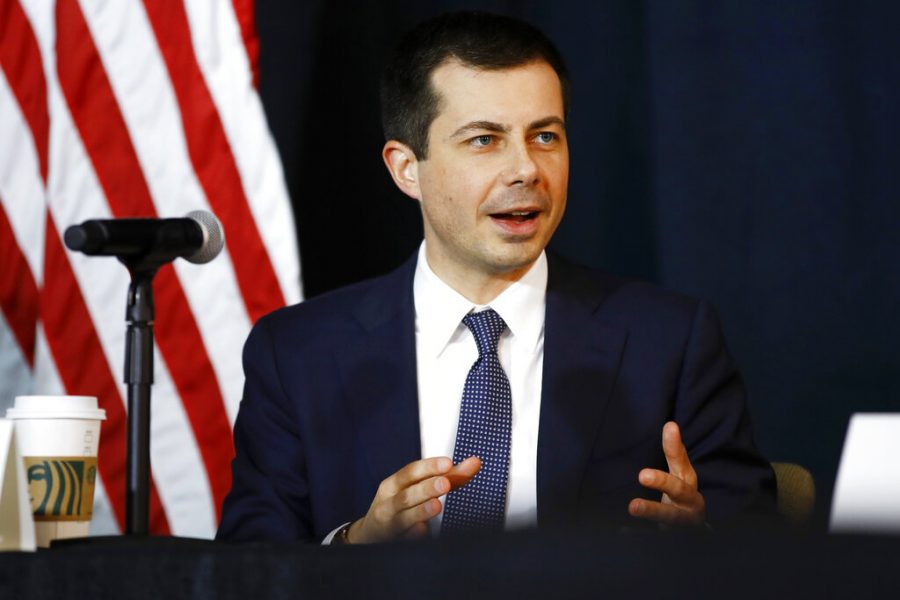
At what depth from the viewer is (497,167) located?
187cm

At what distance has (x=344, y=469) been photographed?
1883 mm

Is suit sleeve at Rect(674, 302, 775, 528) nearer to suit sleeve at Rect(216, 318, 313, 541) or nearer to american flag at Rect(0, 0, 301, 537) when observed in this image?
suit sleeve at Rect(216, 318, 313, 541)

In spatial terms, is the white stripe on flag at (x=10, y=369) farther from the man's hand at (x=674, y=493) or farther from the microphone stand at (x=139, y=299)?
the man's hand at (x=674, y=493)

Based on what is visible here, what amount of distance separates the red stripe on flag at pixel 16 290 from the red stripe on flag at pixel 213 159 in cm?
39

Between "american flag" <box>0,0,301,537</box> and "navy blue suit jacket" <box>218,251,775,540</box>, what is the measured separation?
52cm

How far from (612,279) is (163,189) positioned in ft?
3.20

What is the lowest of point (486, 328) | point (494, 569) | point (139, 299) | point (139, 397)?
point (494, 569)

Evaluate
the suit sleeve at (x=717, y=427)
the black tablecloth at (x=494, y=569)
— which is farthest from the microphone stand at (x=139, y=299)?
the suit sleeve at (x=717, y=427)

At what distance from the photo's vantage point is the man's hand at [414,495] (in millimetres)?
1314

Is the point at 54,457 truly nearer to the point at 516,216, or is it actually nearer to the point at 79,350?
the point at 516,216

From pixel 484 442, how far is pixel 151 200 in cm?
105

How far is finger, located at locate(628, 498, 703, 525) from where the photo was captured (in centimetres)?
137

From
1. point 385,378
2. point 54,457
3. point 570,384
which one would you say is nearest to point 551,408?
point 570,384

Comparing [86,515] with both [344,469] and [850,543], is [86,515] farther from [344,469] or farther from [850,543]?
[850,543]
